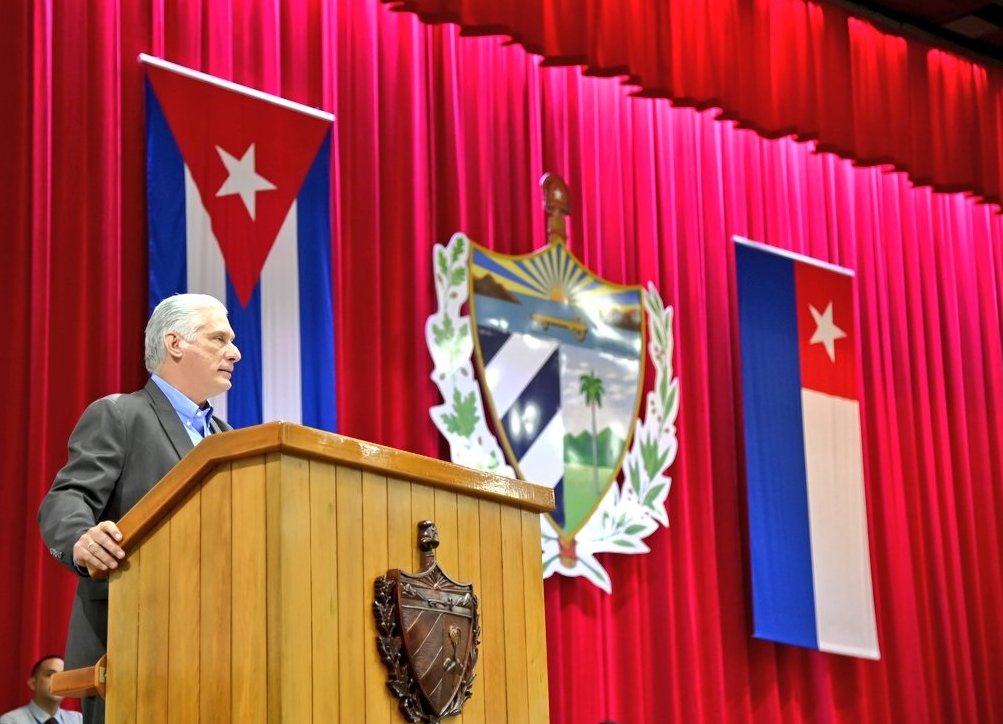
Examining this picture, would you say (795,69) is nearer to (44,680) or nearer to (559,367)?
(559,367)

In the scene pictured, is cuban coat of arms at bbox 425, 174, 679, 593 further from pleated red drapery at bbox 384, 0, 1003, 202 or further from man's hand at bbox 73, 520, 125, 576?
man's hand at bbox 73, 520, 125, 576

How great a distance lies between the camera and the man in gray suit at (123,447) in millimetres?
2438

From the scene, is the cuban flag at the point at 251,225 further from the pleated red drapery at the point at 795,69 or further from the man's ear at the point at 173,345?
the man's ear at the point at 173,345

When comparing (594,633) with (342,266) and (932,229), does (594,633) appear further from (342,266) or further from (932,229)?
(932,229)

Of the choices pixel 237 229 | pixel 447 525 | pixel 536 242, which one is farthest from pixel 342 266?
pixel 447 525

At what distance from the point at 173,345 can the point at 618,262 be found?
4.76 metres

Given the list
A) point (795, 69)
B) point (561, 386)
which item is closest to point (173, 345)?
point (561, 386)

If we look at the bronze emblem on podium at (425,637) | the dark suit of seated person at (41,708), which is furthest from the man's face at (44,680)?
the bronze emblem on podium at (425,637)

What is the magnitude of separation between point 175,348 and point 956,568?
670cm

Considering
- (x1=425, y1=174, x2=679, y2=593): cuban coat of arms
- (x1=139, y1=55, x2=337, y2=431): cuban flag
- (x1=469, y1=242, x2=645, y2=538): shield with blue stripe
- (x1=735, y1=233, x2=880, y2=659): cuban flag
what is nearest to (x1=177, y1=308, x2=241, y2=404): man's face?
(x1=139, y1=55, x2=337, y2=431): cuban flag

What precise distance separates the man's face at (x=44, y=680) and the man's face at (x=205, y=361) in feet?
8.03

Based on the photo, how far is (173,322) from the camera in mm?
2789

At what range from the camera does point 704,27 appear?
7016 millimetres

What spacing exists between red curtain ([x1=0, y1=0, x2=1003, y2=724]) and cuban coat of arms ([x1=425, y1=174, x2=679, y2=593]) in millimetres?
122
